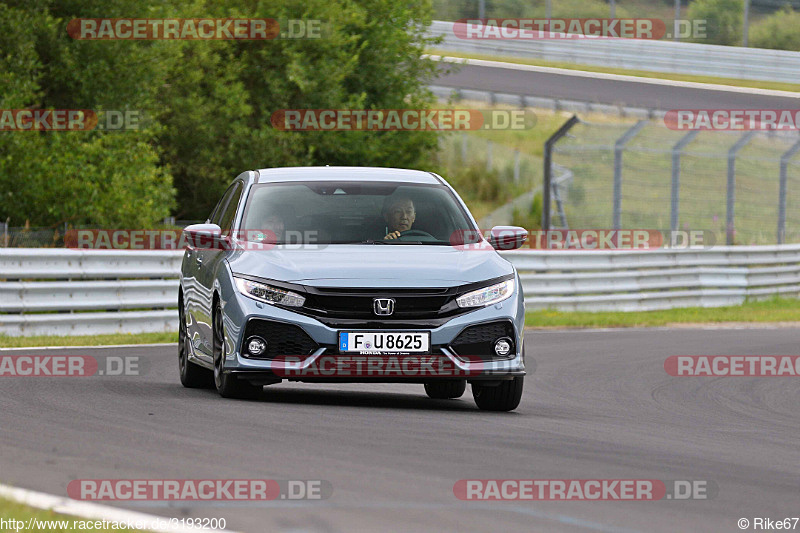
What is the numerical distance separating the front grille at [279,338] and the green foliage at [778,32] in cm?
3498

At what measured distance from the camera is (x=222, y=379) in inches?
372

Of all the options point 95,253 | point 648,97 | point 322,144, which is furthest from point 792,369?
point 648,97

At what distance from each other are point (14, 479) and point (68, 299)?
10189mm

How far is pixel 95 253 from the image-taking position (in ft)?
54.5

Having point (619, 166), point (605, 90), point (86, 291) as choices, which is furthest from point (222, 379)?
point (605, 90)

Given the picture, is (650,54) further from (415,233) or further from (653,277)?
(415,233)

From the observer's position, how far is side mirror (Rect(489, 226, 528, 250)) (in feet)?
32.7

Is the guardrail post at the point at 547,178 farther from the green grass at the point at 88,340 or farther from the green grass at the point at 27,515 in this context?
the green grass at the point at 27,515

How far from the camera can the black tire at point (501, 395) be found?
9.51m

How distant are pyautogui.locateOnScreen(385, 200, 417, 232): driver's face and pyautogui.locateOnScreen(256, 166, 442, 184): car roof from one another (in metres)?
0.44

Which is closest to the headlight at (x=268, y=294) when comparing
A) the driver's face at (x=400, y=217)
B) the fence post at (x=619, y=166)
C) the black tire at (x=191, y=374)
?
the driver's face at (x=400, y=217)

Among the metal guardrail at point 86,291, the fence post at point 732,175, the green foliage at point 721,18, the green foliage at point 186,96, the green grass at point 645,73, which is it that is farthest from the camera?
the green foliage at point 721,18

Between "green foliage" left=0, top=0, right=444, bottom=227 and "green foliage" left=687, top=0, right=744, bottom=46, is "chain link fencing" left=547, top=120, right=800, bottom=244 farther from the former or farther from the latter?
"green foliage" left=687, top=0, right=744, bottom=46

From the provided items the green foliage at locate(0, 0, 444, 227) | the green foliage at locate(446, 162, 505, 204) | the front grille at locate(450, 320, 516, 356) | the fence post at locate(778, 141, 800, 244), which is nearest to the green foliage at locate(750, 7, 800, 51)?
the green foliage at locate(446, 162, 505, 204)
